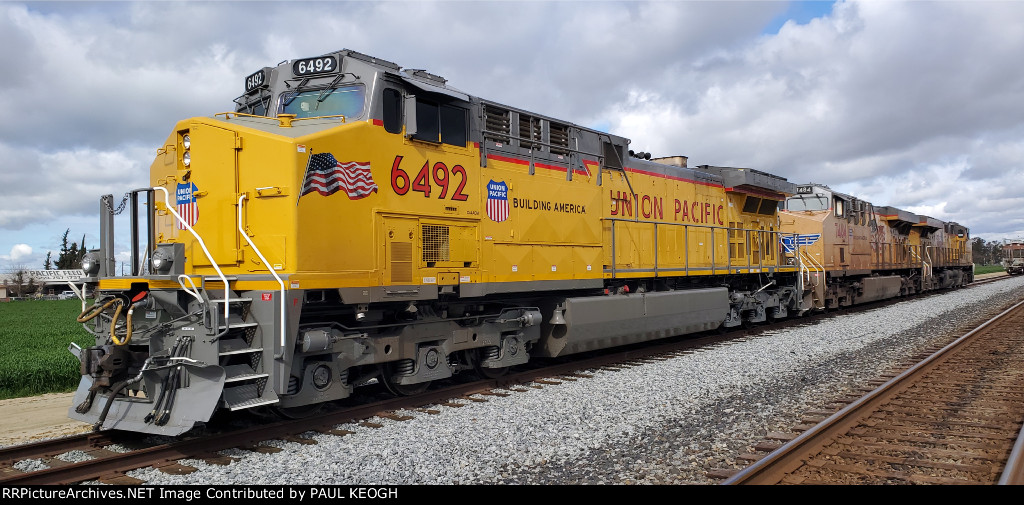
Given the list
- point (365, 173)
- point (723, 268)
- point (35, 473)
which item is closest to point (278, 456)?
point (35, 473)

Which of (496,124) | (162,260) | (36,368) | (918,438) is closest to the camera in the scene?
(918,438)

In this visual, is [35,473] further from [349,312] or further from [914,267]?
[914,267]

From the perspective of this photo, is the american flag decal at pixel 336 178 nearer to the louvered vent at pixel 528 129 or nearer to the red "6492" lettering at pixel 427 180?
the red "6492" lettering at pixel 427 180

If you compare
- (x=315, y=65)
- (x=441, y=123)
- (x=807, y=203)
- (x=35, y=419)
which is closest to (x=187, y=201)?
(x=315, y=65)

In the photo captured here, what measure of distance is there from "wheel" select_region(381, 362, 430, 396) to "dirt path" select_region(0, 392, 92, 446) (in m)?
3.09

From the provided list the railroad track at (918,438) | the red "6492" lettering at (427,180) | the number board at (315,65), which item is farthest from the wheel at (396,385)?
the railroad track at (918,438)

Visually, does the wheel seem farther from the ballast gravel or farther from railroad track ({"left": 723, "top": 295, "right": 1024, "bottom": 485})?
railroad track ({"left": 723, "top": 295, "right": 1024, "bottom": 485})

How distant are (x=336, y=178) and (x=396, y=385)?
2.58 meters

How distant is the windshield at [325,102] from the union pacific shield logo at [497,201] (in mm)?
1975

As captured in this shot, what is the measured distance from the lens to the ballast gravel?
488cm

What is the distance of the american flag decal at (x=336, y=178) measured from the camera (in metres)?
6.04

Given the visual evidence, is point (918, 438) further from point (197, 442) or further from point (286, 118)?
point (286, 118)

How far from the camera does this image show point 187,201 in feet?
21.7

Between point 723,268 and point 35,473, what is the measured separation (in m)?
11.4
